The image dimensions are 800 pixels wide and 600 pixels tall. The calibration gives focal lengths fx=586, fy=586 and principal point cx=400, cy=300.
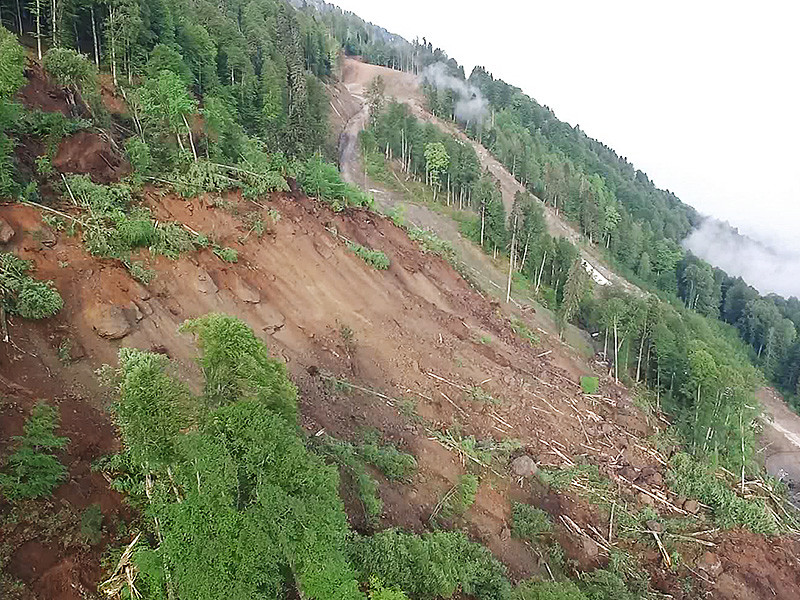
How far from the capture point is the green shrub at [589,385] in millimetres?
32062

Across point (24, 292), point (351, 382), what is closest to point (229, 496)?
point (24, 292)

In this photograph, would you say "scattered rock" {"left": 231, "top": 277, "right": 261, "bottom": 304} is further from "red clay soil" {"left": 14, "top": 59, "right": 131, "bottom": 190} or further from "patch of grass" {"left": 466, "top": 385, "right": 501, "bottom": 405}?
"patch of grass" {"left": 466, "top": 385, "right": 501, "bottom": 405}

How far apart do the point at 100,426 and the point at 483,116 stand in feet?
289

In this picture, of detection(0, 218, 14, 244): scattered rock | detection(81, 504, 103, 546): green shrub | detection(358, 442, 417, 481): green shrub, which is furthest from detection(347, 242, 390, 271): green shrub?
detection(81, 504, 103, 546): green shrub

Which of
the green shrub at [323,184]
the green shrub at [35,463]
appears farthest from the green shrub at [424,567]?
the green shrub at [323,184]

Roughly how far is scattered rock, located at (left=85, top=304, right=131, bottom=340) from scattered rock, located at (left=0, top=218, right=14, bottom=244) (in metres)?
3.12

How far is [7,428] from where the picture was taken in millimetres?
12234

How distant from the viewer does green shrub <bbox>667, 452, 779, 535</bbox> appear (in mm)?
25438

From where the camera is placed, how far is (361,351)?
961 inches

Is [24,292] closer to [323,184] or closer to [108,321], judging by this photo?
[108,321]

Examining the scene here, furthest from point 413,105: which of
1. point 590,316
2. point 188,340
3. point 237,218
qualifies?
point 188,340

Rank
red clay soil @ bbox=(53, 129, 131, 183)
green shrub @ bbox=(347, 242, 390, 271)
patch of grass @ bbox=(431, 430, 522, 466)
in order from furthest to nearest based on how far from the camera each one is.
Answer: green shrub @ bbox=(347, 242, 390, 271) < patch of grass @ bbox=(431, 430, 522, 466) < red clay soil @ bbox=(53, 129, 131, 183)

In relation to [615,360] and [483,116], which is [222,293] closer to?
[615,360]

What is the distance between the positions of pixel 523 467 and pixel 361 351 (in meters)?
7.93
